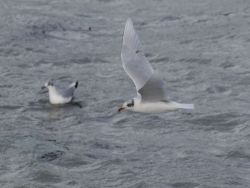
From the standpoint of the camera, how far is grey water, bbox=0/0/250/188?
42.0 feet

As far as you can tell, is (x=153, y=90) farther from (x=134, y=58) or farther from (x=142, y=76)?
(x=134, y=58)

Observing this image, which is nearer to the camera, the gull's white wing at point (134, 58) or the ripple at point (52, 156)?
the gull's white wing at point (134, 58)

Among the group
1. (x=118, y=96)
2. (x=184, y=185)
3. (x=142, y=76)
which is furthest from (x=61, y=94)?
(x=184, y=185)

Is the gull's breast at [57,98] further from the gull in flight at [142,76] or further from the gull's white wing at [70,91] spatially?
the gull in flight at [142,76]

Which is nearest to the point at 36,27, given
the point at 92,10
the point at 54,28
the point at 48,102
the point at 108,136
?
the point at 54,28

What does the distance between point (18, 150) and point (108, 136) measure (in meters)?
1.49

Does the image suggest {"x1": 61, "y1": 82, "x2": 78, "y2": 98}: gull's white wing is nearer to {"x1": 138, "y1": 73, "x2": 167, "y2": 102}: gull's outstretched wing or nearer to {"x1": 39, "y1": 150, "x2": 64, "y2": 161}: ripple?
{"x1": 39, "y1": 150, "x2": 64, "y2": 161}: ripple

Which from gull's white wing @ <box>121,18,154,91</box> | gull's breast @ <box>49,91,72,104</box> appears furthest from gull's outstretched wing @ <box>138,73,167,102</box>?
gull's breast @ <box>49,91,72,104</box>

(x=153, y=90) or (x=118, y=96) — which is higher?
(x=118, y=96)

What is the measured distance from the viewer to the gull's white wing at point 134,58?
1210 cm

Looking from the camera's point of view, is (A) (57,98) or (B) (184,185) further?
(A) (57,98)

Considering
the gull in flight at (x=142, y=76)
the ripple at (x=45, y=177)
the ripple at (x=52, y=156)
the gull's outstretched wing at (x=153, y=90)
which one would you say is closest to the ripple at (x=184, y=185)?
the gull in flight at (x=142, y=76)

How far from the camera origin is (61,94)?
15148 millimetres

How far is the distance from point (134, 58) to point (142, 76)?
426 mm
